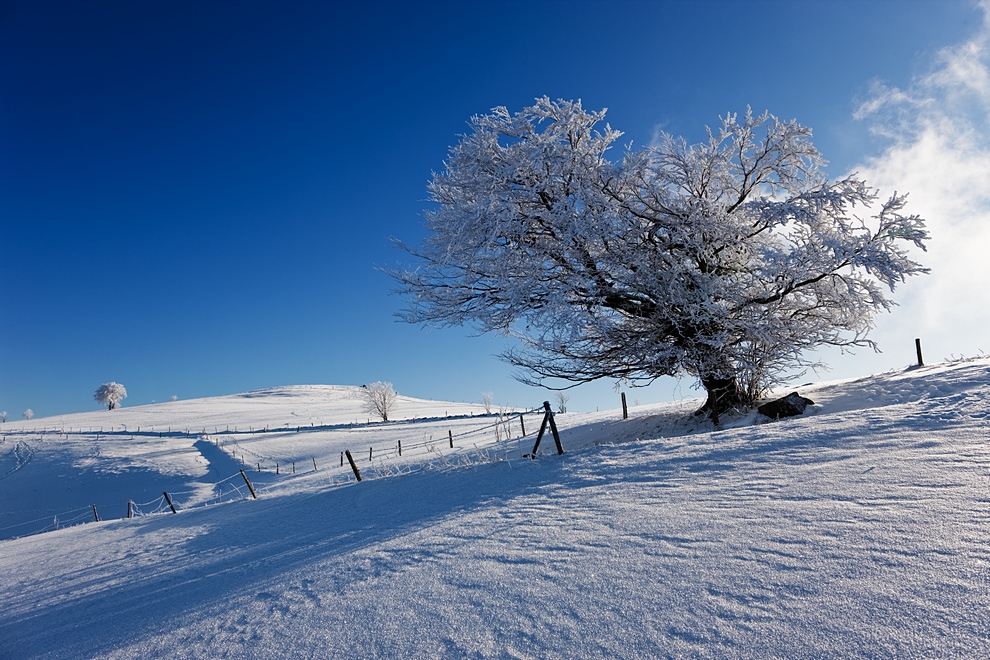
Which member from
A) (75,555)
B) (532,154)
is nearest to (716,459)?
(532,154)

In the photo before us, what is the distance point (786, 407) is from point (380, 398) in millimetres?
50054

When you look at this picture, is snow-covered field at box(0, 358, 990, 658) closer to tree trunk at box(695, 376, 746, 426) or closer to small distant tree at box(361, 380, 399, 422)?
tree trunk at box(695, 376, 746, 426)

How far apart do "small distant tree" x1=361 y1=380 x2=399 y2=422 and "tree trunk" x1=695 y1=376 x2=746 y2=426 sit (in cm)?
4598

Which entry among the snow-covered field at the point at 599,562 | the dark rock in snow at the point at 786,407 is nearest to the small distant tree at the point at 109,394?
the snow-covered field at the point at 599,562

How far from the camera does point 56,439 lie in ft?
141

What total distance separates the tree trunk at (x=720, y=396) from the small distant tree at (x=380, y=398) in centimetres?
4598

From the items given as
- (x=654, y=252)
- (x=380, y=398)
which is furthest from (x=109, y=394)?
(x=654, y=252)

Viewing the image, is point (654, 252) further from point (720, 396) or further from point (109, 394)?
point (109, 394)

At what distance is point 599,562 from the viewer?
3.54m

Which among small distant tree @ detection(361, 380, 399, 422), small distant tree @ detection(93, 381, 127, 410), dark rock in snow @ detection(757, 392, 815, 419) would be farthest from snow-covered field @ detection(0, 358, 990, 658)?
small distant tree @ detection(93, 381, 127, 410)

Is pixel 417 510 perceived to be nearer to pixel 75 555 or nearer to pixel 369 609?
pixel 369 609

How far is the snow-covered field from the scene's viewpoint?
255 centimetres

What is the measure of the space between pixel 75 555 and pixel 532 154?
10.5 m

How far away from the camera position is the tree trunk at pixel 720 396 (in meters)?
10.6
